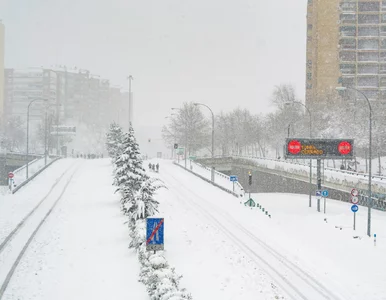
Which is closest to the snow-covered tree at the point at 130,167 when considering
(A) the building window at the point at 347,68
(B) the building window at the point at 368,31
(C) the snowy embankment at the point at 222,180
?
(C) the snowy embankment at the point at 222,180

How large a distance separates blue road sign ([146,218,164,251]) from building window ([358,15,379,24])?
281ft

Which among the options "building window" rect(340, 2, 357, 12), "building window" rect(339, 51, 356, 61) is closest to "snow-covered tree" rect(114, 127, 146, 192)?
"building window" rect(339, 51, 356, 61)

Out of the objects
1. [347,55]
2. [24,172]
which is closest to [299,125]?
[347,55]

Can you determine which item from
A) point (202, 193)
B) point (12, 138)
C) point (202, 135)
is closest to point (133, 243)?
point (202, 193)

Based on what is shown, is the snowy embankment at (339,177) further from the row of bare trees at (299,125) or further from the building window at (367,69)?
the building window at (367,69)

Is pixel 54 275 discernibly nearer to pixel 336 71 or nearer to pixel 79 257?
pixel 79 257

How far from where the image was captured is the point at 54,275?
18.1m

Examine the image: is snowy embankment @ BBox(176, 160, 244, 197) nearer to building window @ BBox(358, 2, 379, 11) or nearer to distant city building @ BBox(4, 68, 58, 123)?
building window @ BBox(358, 2, 379, 11)

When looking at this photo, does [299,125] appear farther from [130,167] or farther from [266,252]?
[266,252]

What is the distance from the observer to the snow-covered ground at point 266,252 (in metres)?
17.7

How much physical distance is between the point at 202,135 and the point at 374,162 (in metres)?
33.6

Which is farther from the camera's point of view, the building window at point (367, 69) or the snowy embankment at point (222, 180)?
the building window at point (367, 69)

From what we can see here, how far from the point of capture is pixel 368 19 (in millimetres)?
92062

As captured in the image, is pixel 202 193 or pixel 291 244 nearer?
pixel 291 244
